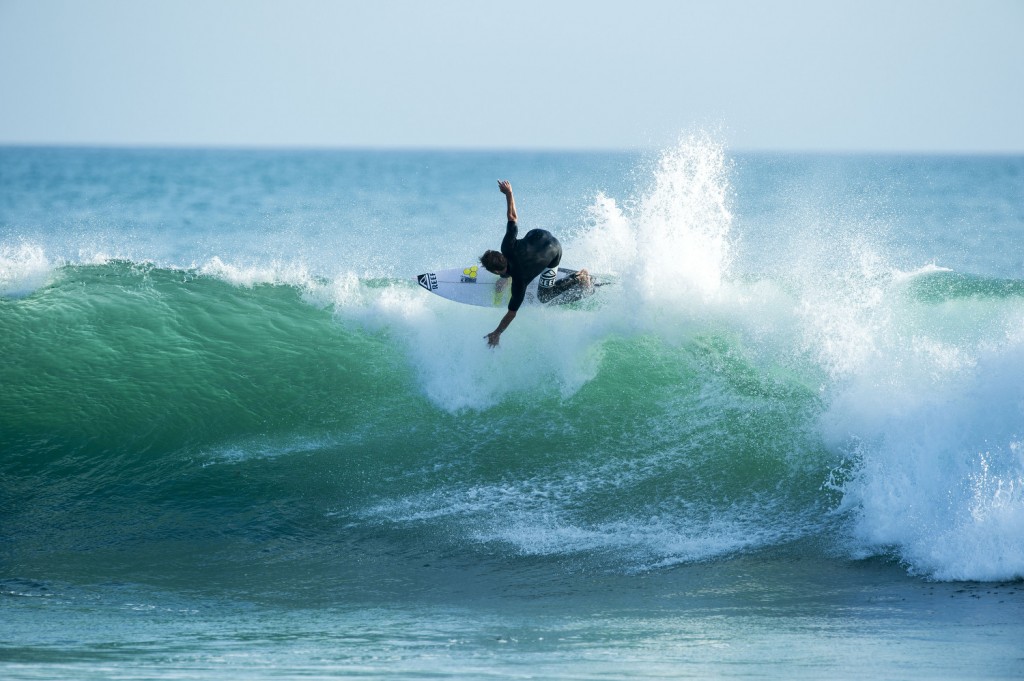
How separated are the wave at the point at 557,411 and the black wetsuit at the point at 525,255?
986 mm

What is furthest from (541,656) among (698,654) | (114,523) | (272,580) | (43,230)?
(43,230)

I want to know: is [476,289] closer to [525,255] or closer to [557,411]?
[525,255]

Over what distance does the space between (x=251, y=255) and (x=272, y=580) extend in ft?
50.7

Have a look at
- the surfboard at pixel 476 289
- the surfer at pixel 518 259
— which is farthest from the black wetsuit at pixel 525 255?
the surfboard at pixel 476 289

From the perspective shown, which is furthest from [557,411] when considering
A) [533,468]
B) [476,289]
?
[476,289]

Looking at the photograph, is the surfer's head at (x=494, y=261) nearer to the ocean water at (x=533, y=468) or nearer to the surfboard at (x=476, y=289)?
the surfboard at (x=476, y=289)

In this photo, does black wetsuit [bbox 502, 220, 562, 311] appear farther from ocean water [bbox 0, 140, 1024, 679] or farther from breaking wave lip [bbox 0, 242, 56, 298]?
breaking wave lip [bbox 0, 242, 56, 298]

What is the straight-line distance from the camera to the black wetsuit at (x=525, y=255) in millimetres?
9312

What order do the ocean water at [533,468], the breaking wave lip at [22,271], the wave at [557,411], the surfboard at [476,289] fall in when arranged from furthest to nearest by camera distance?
the breaking wave lip at [22,271] → the surfboard at [476,289] → the wave at [557,411] → the ocean water at [533,468]

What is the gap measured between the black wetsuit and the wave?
3.23ft

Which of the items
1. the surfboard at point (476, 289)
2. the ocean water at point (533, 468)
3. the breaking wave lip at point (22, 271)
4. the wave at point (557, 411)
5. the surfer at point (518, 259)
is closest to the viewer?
the ocean water at point (533, 468)

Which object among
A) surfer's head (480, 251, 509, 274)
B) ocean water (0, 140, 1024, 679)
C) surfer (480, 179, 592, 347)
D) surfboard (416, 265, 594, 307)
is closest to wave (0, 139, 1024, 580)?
ocean water (0, 140, 1024, 679)

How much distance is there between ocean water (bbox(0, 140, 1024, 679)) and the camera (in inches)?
235

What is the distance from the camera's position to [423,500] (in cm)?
855
